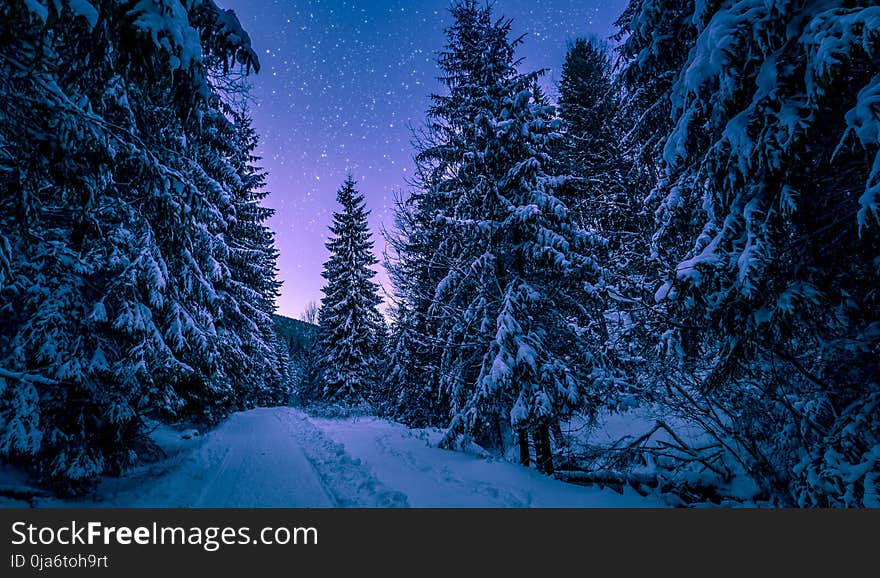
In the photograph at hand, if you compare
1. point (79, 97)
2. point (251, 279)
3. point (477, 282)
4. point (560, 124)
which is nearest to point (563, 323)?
point (477, 282)

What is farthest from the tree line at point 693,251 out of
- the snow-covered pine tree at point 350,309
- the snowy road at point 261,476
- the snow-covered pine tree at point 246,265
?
the snow-covered pine tree at point 350,309

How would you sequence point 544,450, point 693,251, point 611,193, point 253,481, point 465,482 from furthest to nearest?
point 611,193, point 544,450, point 253,481, point 465,482, point 693,251

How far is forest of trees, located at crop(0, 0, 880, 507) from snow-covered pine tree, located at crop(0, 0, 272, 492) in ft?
0.13

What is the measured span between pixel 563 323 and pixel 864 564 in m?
5.59

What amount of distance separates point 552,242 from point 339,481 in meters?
6.58

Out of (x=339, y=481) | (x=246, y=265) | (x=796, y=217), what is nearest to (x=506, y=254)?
(x=796, y=217)

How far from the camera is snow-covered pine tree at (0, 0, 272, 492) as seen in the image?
127 inches

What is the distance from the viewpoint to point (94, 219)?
18.9ft

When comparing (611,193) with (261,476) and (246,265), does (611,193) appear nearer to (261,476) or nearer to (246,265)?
(261,476)

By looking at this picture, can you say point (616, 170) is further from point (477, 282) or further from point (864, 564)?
point (864, 564)

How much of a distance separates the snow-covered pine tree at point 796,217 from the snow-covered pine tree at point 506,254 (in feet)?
11.3

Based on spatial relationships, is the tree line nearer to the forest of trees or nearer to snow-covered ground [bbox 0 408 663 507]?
the forest of trees

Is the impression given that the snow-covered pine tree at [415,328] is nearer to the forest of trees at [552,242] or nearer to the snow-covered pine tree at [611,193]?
the forest of trees at [552,242]

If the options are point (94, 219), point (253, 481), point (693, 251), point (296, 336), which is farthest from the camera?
point (296, 336)
